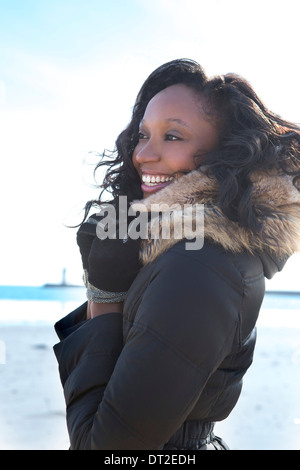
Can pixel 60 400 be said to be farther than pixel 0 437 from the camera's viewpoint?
Yes

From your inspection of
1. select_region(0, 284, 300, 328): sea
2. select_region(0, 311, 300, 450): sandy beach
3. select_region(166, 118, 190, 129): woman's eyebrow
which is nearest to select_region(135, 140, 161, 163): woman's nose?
select_region(166, 118, 190, 129): woman's eyebrow

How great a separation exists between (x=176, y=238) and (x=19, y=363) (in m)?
6.34

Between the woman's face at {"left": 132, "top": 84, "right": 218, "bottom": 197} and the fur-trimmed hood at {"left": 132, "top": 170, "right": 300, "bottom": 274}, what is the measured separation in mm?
107

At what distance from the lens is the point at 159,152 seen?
1550mm

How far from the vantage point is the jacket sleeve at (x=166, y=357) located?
43.4 inches

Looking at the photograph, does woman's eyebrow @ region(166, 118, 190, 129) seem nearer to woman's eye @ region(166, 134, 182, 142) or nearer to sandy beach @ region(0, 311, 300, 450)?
woman's eye @ region(166, 134, 182, 142)

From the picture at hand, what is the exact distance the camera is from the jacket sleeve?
110 cm

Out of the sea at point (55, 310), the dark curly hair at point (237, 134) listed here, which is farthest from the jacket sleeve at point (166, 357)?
the sea at point (55, 310)

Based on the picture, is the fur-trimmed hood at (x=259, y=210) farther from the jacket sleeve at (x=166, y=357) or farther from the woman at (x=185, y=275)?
the jacket sleeve at (x=166, y=357)
